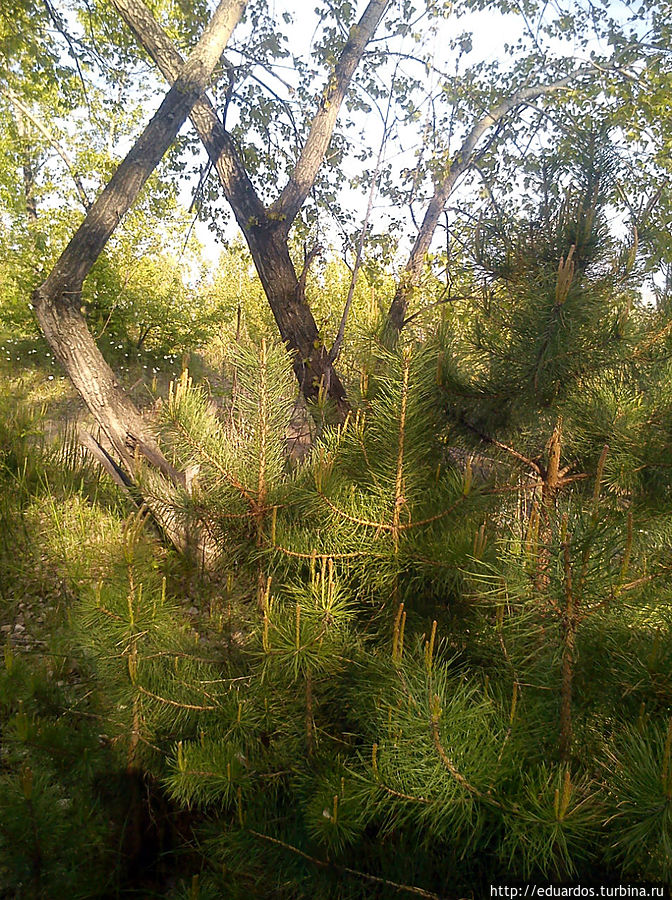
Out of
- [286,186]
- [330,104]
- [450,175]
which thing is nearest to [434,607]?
[286,186]

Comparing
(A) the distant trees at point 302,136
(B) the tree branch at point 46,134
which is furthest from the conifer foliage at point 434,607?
(B) the tree branch at point 46,134

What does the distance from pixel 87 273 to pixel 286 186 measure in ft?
4.61

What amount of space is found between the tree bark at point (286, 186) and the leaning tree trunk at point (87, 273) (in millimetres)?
300

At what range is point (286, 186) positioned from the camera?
412cm

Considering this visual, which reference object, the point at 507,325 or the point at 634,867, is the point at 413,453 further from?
the point at 634,867

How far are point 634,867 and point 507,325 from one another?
1492 mm

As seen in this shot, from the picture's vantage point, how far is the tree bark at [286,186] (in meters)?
3.94

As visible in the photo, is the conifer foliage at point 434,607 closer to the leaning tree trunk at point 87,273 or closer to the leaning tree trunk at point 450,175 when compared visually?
the leaning tree trunk at point 87,273

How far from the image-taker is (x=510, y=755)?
1.35m

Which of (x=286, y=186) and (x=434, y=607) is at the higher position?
(x=286, y=186)

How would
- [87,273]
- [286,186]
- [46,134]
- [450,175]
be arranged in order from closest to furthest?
[87,273], [286,186], [450,175], [46,134]

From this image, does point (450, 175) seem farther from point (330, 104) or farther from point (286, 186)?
point (286, 186)

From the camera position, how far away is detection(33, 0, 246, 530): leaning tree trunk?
374cm

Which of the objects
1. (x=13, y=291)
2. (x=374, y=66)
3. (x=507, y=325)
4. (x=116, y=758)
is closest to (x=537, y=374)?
(x=507, y=325)
